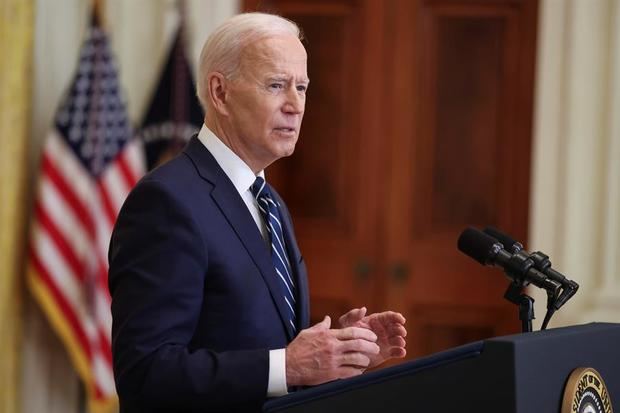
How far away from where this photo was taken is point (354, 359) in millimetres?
1779

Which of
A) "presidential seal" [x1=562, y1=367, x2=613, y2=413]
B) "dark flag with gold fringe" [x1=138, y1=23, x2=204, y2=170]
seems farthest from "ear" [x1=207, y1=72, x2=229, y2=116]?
"dark flag with gold fringe" [x1=138, y1=23, x2=204, y2=170]

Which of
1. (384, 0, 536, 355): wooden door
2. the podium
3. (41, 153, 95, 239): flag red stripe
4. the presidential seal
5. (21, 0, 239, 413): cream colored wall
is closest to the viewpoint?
the podium

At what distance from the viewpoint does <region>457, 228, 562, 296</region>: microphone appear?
192 cm

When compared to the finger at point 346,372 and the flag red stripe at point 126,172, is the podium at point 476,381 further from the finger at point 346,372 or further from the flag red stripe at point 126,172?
the flag red stripe at point 126,172

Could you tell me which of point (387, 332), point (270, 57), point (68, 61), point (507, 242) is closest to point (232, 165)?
point (270, 57)

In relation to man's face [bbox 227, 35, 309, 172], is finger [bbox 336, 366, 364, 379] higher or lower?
lower

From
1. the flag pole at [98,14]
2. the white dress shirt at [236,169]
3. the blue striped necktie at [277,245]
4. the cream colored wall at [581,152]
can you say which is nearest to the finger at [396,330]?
the blue striped necktie at [277,245]

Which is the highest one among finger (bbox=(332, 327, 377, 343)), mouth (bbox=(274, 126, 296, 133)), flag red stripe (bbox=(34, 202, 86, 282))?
mouth (bbox=(274, 126, 296, 133))

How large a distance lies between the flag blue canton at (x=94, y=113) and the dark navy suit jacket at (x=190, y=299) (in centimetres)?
252

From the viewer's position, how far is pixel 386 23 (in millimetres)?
4922

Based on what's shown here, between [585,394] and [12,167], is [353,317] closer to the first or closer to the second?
[585,394]

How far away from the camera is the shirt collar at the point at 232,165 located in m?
2.14

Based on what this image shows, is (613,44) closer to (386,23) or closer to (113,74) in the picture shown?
(386,23)

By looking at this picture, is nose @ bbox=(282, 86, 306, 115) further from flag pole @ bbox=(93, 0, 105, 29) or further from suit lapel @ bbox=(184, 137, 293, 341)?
flag pole @ bbox=(93, 0, 105, 29)
